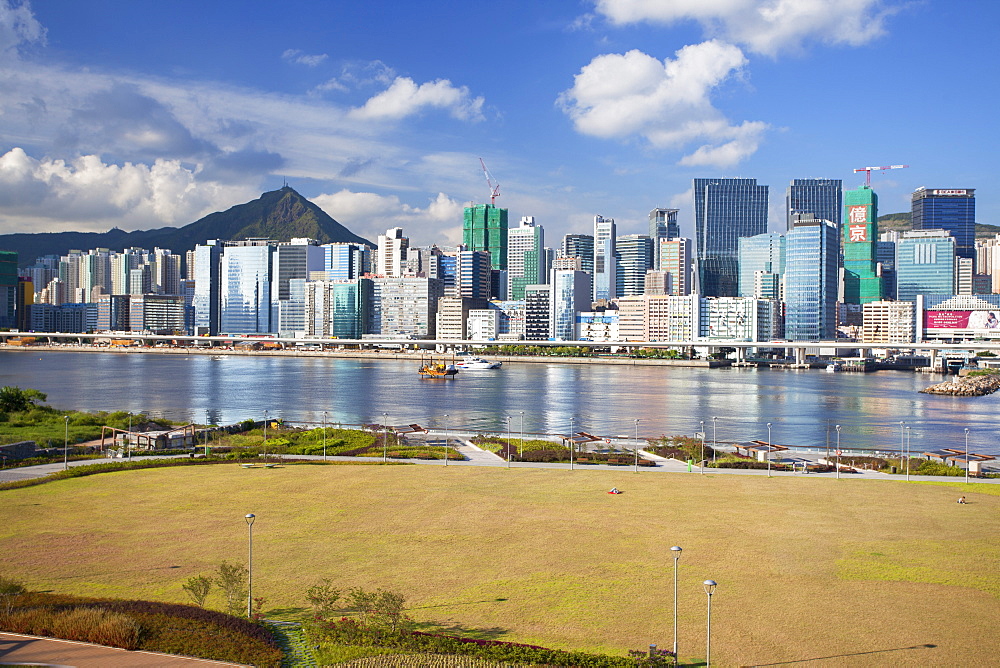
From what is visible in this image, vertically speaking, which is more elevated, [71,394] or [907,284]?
[907,284]

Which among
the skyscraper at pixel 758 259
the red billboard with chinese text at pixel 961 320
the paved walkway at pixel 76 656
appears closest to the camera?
the paved walkway at pixel 76 656

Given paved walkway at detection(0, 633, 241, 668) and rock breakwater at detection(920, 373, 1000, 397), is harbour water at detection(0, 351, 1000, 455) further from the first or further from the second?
paved walkway at detection(0, 633, 241, 668)

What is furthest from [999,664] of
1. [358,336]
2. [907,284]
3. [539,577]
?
[907,284]

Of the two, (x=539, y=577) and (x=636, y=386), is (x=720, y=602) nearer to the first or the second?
(x=539, y=577)

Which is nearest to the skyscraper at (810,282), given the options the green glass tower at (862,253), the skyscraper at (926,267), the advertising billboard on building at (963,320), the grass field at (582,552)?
the advertising billboard on building at (963,320)

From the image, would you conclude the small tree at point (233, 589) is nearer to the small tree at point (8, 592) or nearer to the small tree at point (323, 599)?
the small tree at point (323, 599)
